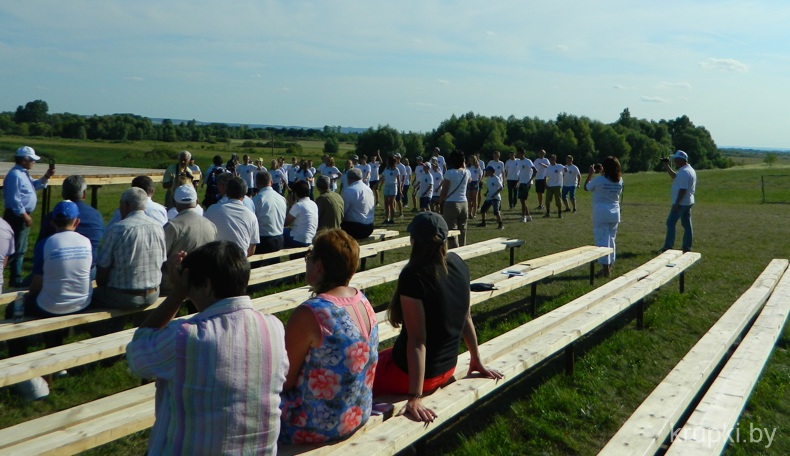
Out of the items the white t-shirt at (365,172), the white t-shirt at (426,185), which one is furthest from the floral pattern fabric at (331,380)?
the white t-shirt at (365,172)

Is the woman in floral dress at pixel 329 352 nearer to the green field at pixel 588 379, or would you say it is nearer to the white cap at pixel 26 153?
the green field at pixel 588 379

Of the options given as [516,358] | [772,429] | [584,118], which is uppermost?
[584,118]

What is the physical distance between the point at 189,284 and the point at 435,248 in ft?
4.70

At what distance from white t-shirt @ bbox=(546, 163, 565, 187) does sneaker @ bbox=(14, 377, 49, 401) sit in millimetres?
15788

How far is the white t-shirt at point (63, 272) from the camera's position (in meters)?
5.34

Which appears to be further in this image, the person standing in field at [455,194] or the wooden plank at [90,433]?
the person standing in field at [455,194]

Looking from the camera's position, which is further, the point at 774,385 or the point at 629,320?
the point at 629,320

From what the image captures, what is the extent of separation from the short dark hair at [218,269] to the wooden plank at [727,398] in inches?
94.8

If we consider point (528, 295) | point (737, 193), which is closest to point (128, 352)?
point (528, 295)

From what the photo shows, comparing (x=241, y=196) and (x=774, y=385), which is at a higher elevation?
(x=241, y=196)

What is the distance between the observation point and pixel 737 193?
116 feet

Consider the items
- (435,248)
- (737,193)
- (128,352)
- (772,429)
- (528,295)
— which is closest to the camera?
(128,352)

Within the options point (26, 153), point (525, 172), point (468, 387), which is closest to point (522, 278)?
point (468, 387)

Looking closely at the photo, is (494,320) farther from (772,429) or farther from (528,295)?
(772,429)
